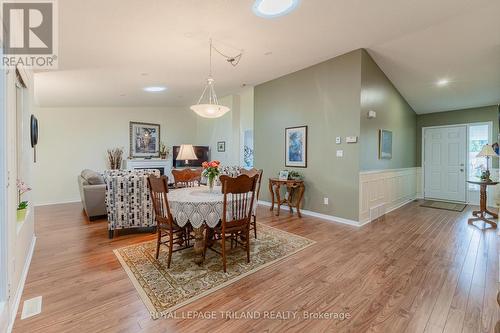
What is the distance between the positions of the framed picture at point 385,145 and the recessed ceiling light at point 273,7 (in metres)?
3.21

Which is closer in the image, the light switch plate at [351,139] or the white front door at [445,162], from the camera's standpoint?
the light switch plate at [351,139]

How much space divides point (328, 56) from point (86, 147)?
21.2ft

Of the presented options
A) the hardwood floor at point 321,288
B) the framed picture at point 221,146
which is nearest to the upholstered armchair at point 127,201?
the hardwood floor at point 321,288

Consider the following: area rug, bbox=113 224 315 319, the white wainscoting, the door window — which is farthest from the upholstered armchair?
the door window

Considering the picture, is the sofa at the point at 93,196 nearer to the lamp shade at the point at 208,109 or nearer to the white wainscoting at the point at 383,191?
the lamp shade at the point at 208,109

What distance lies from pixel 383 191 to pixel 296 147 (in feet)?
6.51

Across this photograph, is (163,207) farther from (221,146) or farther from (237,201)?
(221,146)

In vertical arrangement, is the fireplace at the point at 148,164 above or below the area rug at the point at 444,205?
above

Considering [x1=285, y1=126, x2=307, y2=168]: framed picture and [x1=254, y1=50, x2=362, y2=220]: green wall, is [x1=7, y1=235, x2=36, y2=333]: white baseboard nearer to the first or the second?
[x1=254, y1=50, x2=362, y2=220]: green wall

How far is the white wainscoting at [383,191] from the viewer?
427 cm

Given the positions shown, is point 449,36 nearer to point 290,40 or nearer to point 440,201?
point 290,40

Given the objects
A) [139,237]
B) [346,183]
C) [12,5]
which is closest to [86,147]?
[139,237]

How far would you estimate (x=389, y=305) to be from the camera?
76.3 inches

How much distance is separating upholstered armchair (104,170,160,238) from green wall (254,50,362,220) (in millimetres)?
2935
